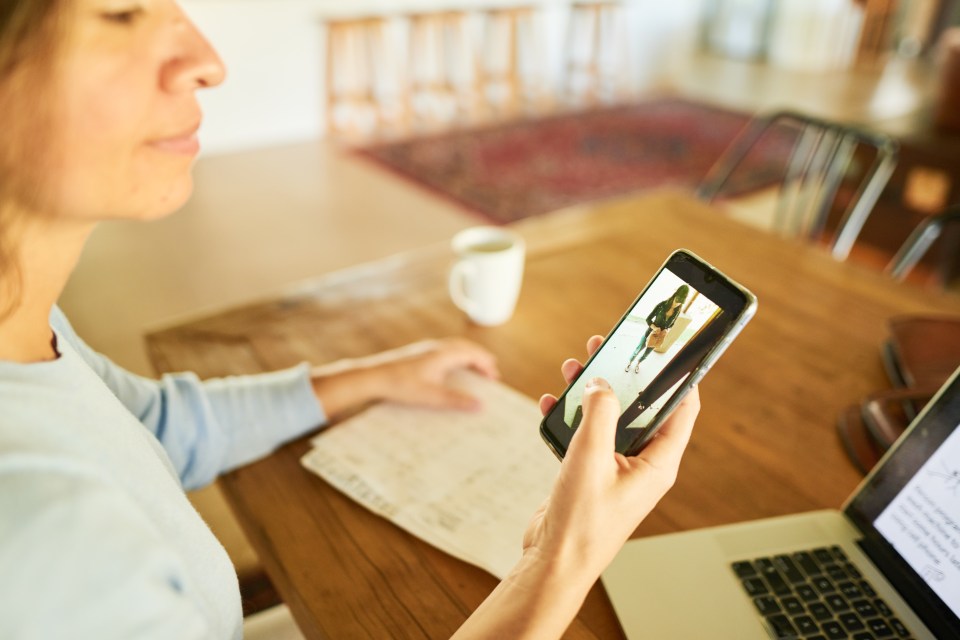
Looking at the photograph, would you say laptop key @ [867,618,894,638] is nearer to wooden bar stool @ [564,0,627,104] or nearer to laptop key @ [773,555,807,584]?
laptop key @ [773,555,807,584]

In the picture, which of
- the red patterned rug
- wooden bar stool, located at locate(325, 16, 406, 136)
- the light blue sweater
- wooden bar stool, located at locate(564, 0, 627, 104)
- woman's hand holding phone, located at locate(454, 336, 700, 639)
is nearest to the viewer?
the light blue sweater

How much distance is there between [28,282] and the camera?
505 mm

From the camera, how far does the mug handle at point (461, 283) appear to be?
3.10ft

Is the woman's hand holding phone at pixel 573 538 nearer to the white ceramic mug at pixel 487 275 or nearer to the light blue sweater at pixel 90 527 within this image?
the light blue sweater at pixel 90 527

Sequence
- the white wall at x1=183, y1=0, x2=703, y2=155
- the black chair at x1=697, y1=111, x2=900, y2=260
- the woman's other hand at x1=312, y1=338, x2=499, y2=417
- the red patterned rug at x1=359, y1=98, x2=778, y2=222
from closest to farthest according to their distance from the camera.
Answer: the woman's other hand at x1=312, y1=338, x2=499, y2=417 < the black chair at x1=697, y1=111, x2=900, y2=260 < the red patterned rug at x1=359, y1=98, x2=778, y2=222 < the white wall at x1=183, y1=0, x2=703, y2=155

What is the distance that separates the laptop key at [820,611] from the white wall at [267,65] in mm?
4090

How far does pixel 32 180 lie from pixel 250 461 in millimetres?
387

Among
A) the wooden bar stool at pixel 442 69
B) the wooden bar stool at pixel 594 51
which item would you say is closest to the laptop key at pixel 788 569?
the wooden bar stool at pixel 442 69

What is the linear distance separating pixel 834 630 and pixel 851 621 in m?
0.02

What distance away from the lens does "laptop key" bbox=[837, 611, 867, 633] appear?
0.55 metres

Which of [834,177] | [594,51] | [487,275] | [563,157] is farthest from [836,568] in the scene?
[594,51]

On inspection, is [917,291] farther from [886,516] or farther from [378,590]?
[378,590]

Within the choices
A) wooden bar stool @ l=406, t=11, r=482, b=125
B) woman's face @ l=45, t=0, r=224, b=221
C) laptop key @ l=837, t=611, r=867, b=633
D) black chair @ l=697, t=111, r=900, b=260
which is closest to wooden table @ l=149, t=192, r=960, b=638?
laptop key @ l=837, t=611, r=867, b=633

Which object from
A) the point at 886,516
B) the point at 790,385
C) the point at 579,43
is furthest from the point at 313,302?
the point at 579,43
